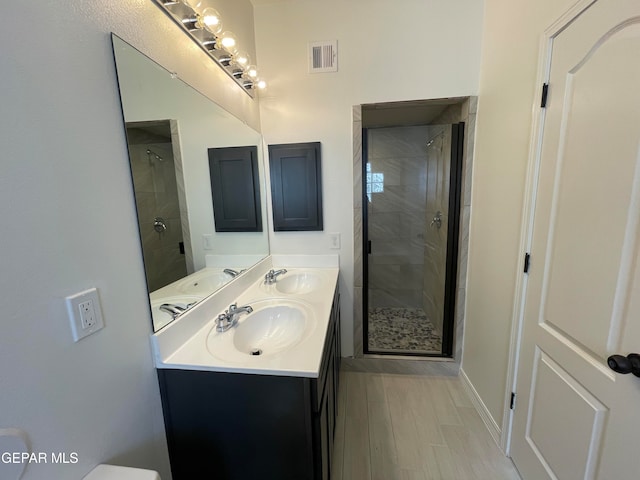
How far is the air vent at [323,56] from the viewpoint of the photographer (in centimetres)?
188

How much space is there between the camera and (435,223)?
8.58ft

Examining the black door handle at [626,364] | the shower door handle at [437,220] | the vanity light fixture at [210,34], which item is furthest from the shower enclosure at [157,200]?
the shower door handle at [437,220]

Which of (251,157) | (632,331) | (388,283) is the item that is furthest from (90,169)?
(388,283)

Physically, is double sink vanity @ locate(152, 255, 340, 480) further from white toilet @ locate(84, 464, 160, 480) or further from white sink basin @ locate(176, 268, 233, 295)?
white toilet @ locate(84, 464, 160, 480)

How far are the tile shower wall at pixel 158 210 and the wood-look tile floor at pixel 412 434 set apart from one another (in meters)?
1.41

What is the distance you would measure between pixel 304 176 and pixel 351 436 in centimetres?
185

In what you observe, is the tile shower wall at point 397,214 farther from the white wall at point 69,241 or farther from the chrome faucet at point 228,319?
the white wall at point 69,241

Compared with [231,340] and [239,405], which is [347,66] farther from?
[239,405]

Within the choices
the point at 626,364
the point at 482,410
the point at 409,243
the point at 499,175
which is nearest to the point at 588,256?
the point at 626,364

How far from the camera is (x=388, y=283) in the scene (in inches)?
130

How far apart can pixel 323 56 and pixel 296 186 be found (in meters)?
0.98

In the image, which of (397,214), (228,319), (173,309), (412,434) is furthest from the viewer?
(397,214)

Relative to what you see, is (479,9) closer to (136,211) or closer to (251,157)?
(251,157)

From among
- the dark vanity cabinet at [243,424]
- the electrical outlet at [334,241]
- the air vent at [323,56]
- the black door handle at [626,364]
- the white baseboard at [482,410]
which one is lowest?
the white baseboard at [482,410]
